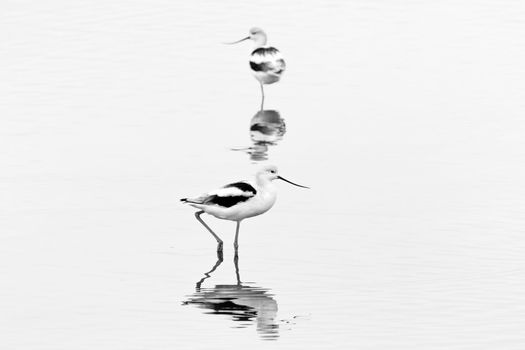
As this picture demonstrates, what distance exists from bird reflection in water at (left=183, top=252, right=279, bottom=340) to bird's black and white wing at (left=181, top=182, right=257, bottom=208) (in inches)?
38.2

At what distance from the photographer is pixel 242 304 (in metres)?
11.9

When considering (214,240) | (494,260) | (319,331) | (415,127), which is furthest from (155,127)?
(319,331)

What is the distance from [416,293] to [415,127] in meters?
6.99

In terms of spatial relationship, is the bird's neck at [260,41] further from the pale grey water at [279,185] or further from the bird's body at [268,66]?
the bird's body at [268,66]

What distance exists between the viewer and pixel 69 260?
13109 millimetres

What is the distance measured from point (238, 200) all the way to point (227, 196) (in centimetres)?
12

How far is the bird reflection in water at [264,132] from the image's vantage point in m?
17.7

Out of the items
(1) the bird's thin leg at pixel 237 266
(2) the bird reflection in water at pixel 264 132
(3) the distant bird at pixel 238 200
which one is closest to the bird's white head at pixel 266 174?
(3) the distant bird at pixel 238 200

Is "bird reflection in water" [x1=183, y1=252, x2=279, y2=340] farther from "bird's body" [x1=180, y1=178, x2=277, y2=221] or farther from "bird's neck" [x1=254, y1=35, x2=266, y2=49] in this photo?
"bird's neck" [x1=254, y1=35, x2=266, y2=49]

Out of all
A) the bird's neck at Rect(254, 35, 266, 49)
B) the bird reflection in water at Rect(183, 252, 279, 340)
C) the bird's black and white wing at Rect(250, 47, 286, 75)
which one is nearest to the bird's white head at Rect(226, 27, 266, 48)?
the bird's neck at Rect(254, 35, 266, 49)

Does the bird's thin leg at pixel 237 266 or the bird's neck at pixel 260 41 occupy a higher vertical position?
the bird's neck at pixel 260 41

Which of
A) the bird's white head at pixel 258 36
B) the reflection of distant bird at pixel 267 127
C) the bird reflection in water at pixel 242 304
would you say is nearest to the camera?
the bird reflection in water at pixel 242 304

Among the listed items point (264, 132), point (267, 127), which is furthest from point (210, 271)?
point (267, 127)

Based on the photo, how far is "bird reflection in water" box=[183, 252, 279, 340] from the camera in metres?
11.3
